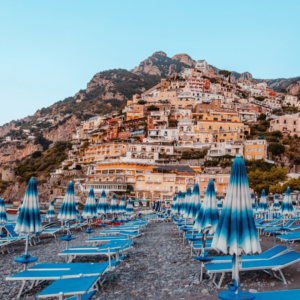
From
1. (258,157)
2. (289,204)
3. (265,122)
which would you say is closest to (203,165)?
(258,157)

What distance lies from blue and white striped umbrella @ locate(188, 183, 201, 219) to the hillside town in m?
30.8

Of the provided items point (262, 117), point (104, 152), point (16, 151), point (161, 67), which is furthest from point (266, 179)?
point (161, 67)

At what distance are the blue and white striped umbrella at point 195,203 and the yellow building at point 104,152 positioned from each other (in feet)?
147

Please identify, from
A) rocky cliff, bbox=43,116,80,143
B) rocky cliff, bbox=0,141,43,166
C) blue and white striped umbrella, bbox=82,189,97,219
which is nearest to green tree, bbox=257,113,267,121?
blue and white striped umbrella, bbox=82,189,97,219

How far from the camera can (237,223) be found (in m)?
4.37

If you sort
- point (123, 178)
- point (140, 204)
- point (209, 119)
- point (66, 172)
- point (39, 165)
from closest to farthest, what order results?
point (140, 204) < point (123, 178) < point (66, 172) < point (209, 119) < point (39, 165)

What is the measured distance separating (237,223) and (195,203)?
658 cm

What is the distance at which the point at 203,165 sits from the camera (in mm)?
49375

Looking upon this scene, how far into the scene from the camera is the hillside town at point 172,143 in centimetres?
4528

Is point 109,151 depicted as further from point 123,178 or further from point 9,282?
point 9,282

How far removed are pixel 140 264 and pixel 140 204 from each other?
3464 cm

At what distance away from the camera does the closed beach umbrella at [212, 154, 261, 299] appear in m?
4.31

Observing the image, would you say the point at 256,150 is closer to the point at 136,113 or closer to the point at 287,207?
the point at 136,113

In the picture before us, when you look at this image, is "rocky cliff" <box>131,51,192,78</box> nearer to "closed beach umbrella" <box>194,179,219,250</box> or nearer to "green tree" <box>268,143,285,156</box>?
"green tree" <box>268,143,285,156</box>
